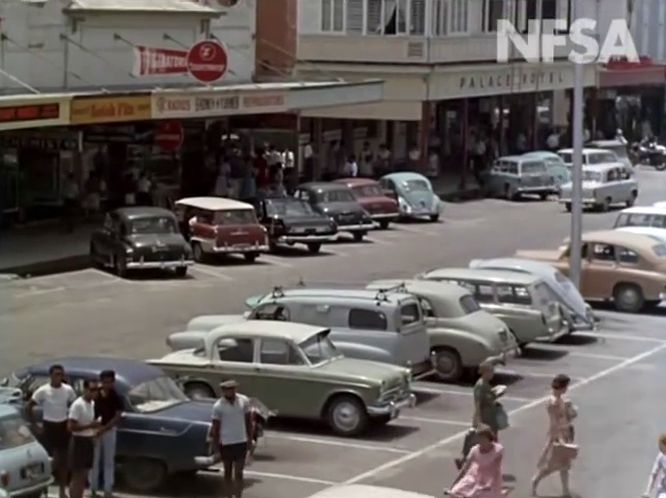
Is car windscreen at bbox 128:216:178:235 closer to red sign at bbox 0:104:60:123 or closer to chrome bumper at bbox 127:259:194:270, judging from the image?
chrome bumper at bbox 127:259:194:270

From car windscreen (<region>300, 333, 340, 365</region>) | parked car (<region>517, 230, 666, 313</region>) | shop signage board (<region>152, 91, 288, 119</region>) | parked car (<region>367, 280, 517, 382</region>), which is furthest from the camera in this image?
shop signage board (<region>152, 91, 288, 119</region>)

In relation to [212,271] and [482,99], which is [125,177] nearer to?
[212,271]

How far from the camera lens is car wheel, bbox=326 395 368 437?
21156 mm

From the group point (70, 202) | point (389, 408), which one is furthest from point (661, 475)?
point (70, 202)

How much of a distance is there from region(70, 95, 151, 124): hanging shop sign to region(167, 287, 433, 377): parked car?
42.1 feet

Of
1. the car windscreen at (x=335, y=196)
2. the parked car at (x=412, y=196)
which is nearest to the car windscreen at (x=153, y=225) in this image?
the car windscreen at (x=335, y=196)

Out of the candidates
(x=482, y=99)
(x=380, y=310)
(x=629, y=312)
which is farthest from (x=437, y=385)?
(x=482, y=99)

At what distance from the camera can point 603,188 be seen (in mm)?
50688

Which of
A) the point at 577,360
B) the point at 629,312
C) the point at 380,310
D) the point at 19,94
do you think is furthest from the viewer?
the point at 19,94

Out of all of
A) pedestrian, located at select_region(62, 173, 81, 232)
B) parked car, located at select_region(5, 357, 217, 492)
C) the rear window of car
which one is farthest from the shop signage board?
parked car, located at select_region(5, 357, 217, 492)

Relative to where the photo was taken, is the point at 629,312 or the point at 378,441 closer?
the point at 378,441

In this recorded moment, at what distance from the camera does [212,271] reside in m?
36.0

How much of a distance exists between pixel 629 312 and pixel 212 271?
8818 millimetres

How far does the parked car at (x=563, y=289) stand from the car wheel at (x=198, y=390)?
8691mm
